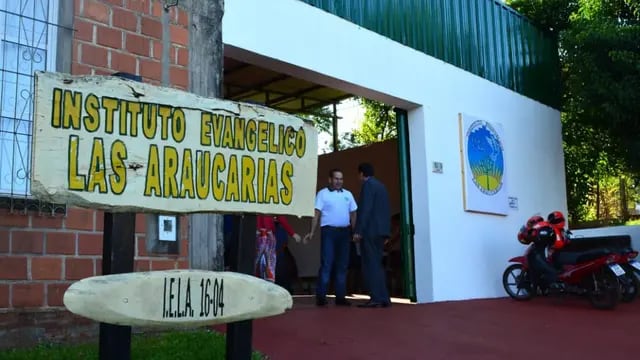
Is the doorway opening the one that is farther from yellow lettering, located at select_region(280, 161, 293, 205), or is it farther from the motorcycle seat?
yellow lettering, located at select_region(280, 161, 293, 205)

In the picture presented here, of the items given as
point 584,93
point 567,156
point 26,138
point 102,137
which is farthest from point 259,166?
point 567,156

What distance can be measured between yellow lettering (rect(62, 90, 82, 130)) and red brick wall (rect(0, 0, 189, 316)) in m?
2.06

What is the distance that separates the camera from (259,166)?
3.40 m

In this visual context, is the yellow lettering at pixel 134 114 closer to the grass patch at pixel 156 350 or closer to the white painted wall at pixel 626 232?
the grass patch at pixel 156 350

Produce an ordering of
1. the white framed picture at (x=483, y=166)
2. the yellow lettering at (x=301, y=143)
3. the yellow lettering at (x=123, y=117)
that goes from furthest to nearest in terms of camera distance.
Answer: the white framed picture at (x=483, y=166) → the yellow lettering at (x=301, y=143) → the yellow lettering at (x=123, y=117)

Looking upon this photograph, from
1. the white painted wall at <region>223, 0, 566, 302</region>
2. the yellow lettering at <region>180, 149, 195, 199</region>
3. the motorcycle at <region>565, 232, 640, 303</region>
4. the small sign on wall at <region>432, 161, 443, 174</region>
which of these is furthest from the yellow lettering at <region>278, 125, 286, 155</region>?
the motorcycle at <region>565, 232, 640, 303</region>

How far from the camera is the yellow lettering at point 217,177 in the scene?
3.22 m

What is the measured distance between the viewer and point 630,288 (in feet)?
30.6

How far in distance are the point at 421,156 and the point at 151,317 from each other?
6.92 m

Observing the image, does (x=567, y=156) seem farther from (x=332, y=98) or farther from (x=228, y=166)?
(x=228, y=166)

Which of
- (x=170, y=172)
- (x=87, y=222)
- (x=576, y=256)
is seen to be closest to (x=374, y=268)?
(x=576, y=256)

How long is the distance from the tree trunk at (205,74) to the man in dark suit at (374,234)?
8.79 ft

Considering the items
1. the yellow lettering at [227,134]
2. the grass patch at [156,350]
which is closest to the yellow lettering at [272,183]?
the yellow lettering at [227,134]

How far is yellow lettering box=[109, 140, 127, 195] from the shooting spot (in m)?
2.96
